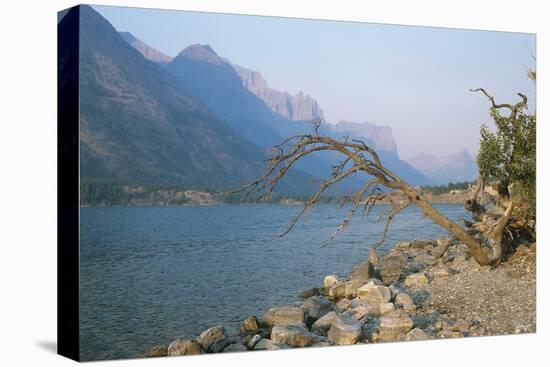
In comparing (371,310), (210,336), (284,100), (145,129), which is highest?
(284,100)

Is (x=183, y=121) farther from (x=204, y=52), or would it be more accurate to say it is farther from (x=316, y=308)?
(x=316, y=308)

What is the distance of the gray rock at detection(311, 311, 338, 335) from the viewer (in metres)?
8.95

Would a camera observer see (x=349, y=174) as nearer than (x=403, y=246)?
Yes

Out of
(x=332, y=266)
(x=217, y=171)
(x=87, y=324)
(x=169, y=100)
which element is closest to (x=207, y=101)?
(x=169, y=100)

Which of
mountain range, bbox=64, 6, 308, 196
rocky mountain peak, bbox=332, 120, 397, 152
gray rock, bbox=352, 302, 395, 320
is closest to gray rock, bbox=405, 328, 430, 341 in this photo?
gray rock, bbox=352, 302, 395, 320

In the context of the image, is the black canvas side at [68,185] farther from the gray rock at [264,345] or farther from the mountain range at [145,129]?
the gray rock at [264,345]

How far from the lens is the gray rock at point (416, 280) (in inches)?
426

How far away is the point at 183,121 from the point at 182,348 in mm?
17365

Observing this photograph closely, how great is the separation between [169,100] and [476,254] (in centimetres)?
1598

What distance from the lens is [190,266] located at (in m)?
13.3

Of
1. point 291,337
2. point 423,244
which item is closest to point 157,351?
point 291,337

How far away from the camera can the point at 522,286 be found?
9891 mm

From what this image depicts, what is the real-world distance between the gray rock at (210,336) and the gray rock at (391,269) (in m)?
3.85

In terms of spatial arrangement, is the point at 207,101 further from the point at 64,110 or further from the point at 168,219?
the point at 64,110
